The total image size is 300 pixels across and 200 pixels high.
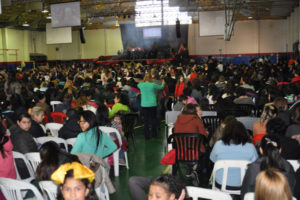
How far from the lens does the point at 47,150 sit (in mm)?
3143

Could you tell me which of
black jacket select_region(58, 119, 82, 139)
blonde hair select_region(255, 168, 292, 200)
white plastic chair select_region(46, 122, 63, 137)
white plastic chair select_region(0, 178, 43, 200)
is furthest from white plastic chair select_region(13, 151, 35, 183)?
blonde hair select_region(255, 168, 292, 200)

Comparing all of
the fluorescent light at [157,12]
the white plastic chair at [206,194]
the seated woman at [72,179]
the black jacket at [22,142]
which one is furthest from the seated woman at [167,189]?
the fluorescent light at [157,12]

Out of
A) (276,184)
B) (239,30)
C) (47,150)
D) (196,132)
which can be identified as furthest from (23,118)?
(239,30)

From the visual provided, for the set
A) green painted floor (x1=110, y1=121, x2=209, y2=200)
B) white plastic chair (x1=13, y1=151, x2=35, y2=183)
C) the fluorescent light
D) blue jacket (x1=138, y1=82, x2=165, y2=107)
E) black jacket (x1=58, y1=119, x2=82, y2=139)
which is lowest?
green painted floor (x1=110, y1=121, x2=209, y2=200)

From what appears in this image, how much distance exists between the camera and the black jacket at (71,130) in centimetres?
489

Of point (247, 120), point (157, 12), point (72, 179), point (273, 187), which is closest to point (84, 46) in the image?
point (157, 12)

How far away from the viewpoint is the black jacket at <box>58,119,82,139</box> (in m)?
4.89

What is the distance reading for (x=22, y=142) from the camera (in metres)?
4.03

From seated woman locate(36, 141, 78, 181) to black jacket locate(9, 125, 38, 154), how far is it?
969 mm

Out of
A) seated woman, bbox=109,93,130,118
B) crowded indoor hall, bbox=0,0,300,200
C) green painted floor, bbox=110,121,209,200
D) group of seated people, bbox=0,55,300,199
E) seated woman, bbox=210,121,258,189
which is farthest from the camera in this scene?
seated woman, bbox=109,93,130,118

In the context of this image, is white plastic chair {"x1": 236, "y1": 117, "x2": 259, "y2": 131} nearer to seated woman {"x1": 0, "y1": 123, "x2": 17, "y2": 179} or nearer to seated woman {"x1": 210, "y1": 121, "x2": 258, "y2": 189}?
seated woman {"x1": 210, "y1": 121, "x2": 258, "y2": 189}

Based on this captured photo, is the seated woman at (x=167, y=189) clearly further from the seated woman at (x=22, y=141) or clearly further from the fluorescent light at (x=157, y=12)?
the fluorescent light at (x=157, y=12)

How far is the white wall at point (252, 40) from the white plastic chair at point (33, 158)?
979 inches

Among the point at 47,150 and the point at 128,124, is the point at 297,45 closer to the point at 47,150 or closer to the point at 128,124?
the point at 128,124
